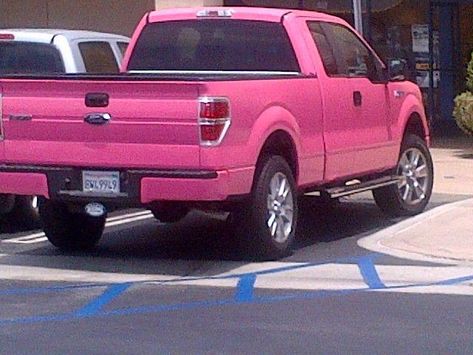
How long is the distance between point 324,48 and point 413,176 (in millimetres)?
2244

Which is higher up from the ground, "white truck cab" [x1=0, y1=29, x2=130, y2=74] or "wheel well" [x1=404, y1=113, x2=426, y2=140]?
"white truck cab" [x1=0, y1=29, x2=130, y2=74]

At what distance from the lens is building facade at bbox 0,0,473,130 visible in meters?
23.6

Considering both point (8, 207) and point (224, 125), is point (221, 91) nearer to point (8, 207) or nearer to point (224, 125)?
point (224, 125)

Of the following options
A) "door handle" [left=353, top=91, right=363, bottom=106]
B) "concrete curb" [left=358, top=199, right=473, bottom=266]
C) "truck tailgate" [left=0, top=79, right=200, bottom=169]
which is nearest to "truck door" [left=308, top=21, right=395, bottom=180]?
"door handle" [left=353, top=91, right=363, bottom=106]

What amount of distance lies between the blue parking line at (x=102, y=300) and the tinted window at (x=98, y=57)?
12.0 ft

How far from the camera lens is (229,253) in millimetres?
12094

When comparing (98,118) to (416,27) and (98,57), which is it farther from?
(416,27)

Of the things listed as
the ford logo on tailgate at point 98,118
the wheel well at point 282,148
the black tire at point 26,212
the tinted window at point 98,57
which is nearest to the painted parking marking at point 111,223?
the black tire at point 26,212

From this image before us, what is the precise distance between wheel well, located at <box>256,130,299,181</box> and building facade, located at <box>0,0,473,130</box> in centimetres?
1182

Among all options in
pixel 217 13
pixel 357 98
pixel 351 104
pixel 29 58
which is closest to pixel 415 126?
pixel 357 98

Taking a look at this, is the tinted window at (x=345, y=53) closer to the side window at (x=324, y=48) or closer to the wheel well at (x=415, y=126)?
the side window at (x=324, y=48)

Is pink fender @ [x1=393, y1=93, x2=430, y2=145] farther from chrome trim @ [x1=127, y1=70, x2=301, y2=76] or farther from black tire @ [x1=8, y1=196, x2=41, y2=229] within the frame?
black tire @ [x1=8, y1=196, x2=41, y2=229]

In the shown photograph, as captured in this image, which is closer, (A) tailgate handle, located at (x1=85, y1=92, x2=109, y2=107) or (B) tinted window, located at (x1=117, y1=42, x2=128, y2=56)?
(A) tailgate handle, located at (x1=85, y1=92, x2=109, y2=107)

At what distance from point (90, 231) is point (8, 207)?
4.24 feet
